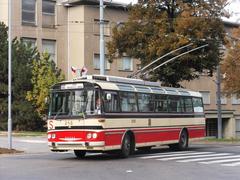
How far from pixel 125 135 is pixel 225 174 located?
679cm

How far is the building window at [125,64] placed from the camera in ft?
196

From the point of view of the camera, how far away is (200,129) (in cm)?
3002

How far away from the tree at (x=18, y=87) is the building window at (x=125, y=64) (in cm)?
1256

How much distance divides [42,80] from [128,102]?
1021 inches

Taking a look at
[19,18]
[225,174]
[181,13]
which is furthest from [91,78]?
A: [19,18]

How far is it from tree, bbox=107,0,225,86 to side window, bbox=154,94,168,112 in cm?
976

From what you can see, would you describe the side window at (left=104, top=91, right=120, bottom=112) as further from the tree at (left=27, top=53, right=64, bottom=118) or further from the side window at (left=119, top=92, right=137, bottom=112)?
the tree at (left=27, top=53, right=64, bottom=118)

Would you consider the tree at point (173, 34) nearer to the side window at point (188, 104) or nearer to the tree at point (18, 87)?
the side window at point (188, 104)

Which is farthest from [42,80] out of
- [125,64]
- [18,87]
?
[125,64]

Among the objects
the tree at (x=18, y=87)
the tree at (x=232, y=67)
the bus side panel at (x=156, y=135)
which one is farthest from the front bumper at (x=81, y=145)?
the tree at (x=18, y=87)

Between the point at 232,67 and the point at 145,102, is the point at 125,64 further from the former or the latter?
the point at 145,102

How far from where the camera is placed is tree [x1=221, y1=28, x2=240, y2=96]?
44.7m

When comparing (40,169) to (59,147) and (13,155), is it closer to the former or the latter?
(59,147)

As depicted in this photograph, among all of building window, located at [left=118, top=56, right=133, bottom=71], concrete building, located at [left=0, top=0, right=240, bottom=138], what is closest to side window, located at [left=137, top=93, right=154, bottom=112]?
concrete building, located at [left=0, top=0, right=240, bottom=138]
